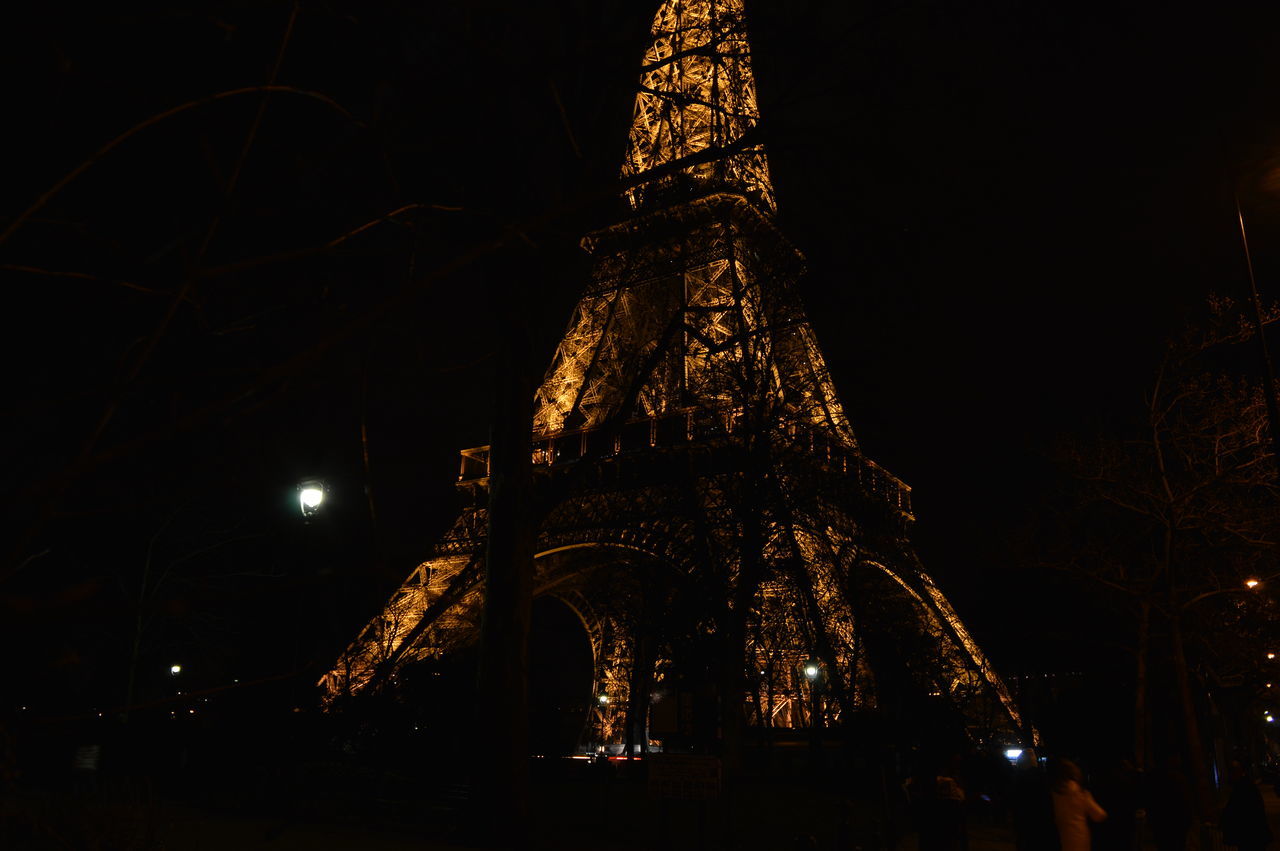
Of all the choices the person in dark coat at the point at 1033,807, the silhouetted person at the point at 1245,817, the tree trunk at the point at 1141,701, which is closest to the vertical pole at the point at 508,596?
the person in dark coat at the point at 1033,807

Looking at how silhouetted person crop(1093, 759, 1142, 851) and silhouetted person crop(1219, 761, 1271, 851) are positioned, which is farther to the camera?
silhouetted person crop(1219, 761, 1271, 851)

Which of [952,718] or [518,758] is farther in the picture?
[952,718]

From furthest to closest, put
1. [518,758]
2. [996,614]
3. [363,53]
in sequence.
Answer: [996,614]
[518,758]
[363,53]

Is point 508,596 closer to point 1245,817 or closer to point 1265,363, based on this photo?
point 1245,817

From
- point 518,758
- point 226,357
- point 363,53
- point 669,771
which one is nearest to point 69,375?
point 226,357

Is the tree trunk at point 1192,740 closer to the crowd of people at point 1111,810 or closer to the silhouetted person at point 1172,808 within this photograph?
the crowd of people at point 1111,810

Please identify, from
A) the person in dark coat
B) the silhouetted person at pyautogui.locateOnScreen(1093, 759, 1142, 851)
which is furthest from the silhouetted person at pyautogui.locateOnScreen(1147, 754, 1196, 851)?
the person in dark coat

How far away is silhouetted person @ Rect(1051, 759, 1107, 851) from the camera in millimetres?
8555

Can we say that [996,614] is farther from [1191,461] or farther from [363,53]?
[363,53]

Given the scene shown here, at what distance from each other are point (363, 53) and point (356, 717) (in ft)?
73.8

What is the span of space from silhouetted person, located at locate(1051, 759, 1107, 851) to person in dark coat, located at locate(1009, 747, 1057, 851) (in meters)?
0.74

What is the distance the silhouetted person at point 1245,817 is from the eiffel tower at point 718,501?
6267 millimetres

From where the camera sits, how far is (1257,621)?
29.6m

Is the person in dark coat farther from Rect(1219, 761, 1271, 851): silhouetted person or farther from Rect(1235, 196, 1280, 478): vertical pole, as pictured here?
Rect(1235, 196, 1280, 478): vertical pole
